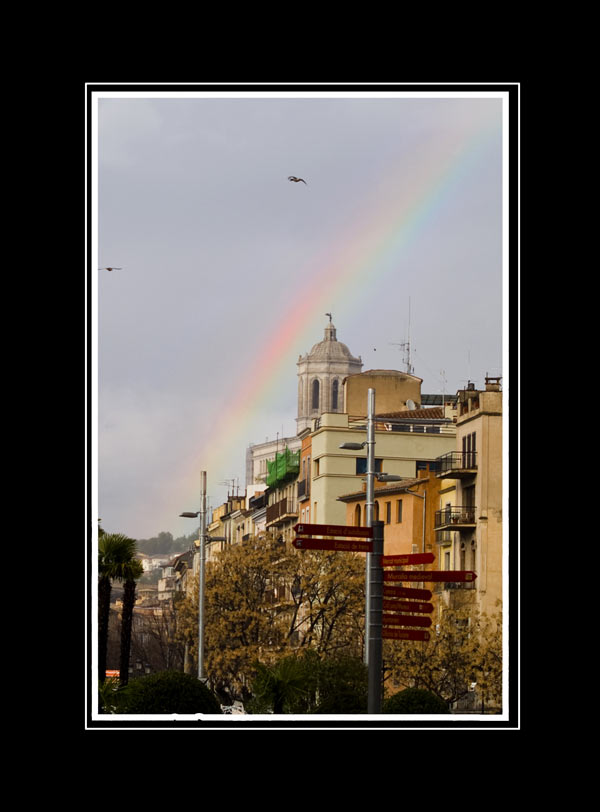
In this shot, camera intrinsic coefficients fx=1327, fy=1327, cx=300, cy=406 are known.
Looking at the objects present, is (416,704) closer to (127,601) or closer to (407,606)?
(407,606)

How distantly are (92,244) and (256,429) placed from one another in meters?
46.6

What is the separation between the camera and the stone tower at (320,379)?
528 feet

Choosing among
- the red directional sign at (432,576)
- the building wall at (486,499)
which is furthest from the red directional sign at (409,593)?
the building wall at (486,499)

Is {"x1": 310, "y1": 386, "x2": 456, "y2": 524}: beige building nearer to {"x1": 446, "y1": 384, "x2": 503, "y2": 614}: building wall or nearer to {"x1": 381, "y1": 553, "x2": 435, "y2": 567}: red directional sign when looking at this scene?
{"x1": 446, "y1": 384, "x2": 503, "y2": 614}: building wall

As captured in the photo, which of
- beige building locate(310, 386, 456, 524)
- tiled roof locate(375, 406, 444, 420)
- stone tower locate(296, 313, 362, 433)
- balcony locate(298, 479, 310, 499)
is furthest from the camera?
stone tower locate(296, 313, 362, 433)

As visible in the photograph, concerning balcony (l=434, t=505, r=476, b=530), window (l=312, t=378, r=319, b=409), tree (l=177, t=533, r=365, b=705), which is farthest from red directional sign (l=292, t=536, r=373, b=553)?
window (l=312, t=378, r=319, b=409)

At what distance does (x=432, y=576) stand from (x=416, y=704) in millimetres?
3623

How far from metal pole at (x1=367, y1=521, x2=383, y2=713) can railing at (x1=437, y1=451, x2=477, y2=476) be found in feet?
87.8

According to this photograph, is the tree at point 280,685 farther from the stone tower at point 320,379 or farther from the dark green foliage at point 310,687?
the stone tower at point 320,379

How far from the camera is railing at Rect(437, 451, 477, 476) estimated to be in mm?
43906

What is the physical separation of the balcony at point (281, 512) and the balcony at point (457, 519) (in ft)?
63.0

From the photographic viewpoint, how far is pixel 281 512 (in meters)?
66.3
